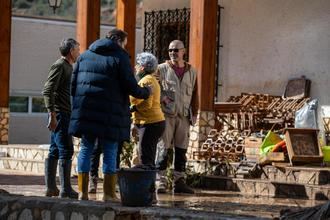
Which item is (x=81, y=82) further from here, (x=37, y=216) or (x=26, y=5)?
(x=26, y=5)

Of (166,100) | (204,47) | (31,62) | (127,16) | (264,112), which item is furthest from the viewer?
(31,62)

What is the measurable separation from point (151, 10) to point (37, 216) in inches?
455

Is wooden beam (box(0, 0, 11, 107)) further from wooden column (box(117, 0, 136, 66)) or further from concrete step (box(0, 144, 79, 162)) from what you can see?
wooden column (box(117, 0, 136, 66))

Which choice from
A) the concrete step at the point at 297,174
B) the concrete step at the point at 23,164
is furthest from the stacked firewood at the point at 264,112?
the concrete step at the point at 297,174

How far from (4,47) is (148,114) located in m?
9.07

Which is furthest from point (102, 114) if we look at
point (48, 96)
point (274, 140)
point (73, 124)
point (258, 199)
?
point (274, 140)

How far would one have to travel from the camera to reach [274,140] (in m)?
13.6

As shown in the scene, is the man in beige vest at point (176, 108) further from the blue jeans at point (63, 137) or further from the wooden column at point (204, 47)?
the wooden column at point (204, 47)

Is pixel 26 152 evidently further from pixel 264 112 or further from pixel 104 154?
pixel 104 154

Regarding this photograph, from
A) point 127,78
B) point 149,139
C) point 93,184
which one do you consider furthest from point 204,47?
point 127,78

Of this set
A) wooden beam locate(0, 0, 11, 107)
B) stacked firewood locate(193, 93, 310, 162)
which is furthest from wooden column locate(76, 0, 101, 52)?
stacked firewood locate(193, 93, 310, 162)

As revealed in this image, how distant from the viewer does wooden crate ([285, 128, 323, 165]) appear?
12.6 meters

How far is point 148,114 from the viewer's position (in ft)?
35.8

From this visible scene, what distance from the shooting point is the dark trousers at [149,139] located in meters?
11.0
